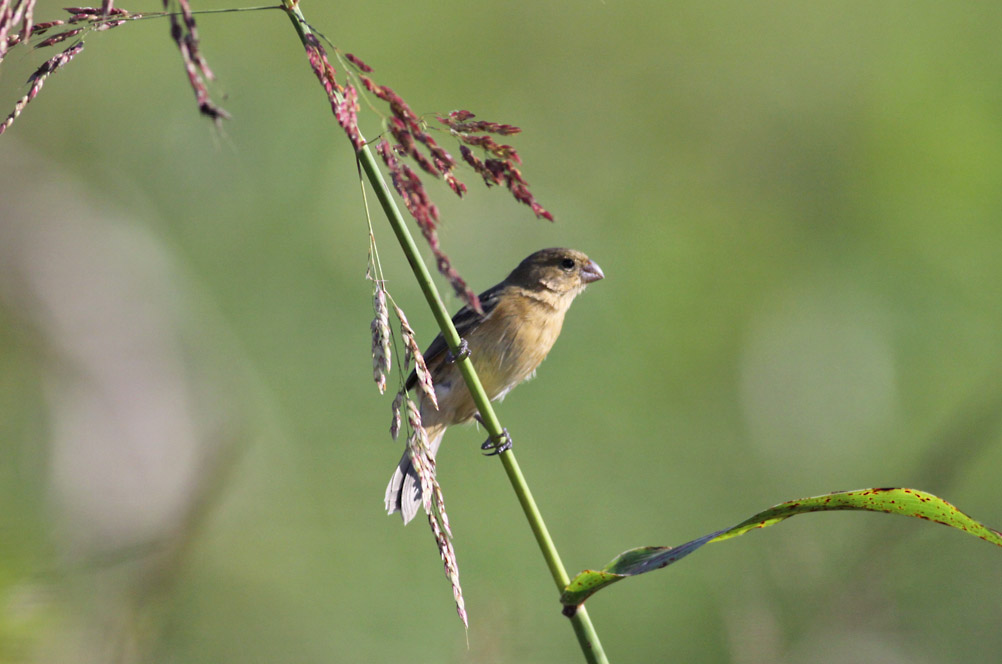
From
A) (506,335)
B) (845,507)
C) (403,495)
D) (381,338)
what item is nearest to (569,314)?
(506,335)

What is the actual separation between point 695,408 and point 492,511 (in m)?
1.78

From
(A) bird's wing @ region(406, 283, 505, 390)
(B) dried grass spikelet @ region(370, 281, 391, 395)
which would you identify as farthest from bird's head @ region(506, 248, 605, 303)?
(B) dried grass spikelet @ region(370, 281, 391, 395)

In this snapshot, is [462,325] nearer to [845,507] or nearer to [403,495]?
[403,495]

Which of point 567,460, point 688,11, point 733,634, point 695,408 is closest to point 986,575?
point 695,408

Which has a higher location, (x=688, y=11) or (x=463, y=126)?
(x=688, y=11)

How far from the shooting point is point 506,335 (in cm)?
455

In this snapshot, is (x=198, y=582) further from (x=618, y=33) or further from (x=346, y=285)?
(x=618, y=33)

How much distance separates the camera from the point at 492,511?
249 inches

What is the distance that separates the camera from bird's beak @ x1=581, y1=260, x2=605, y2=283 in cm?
496

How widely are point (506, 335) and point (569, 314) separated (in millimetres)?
2511

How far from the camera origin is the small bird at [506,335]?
4.49 m

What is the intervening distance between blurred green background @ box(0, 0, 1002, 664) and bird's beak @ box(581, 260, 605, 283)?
1.66 meters

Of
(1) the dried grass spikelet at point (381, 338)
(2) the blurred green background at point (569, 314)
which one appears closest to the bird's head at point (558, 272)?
(2) the blurred green background at point (569, 314)

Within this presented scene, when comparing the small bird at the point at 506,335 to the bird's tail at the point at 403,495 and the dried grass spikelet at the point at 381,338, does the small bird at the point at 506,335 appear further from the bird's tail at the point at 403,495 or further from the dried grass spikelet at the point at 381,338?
the dried grass spikelet at the point at 381,338
